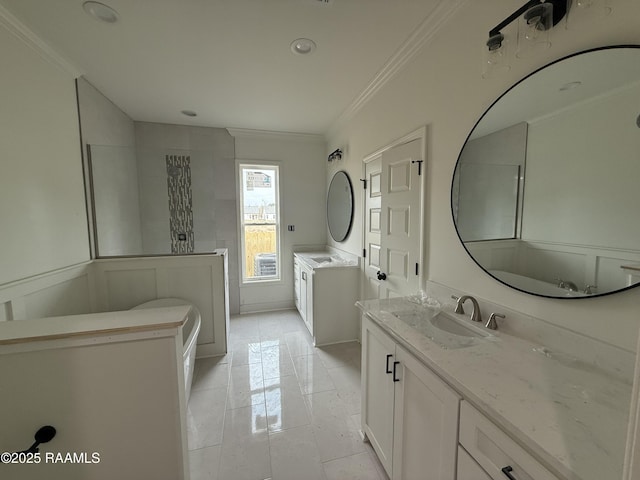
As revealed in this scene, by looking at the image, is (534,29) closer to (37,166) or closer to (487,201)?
(487,201)

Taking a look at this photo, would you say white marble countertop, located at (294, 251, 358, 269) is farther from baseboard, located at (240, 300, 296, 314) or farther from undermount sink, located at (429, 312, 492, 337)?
undermount sink, located at (429, 312, 492, 337)

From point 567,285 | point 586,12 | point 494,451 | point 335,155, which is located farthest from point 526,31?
point 335,155

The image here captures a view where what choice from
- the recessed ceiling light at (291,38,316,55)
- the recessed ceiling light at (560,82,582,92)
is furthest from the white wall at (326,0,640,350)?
the recessed ceiling light at (291,38,316,55)

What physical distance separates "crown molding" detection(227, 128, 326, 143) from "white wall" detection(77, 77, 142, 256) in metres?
1.28

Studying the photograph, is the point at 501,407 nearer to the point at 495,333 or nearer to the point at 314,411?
the point at 495,333

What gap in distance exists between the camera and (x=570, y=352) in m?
1.02

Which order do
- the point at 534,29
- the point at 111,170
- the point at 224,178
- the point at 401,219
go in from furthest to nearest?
the point at 224,178 → the point at 111,170 → the point at 401,219 → the point at 534,29

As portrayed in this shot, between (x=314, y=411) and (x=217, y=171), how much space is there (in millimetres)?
3178

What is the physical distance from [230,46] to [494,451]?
2.61 metres

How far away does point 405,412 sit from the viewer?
1.17 metres

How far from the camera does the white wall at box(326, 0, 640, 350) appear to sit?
0.91m

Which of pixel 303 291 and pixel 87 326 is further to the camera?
pixel 303 291

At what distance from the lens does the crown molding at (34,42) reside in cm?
157

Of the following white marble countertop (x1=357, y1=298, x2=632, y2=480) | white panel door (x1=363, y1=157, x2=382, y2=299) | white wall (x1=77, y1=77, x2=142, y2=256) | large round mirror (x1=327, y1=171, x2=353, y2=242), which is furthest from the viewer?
large round mirror (x1=327, y1=171, x2=353, y2=242)
